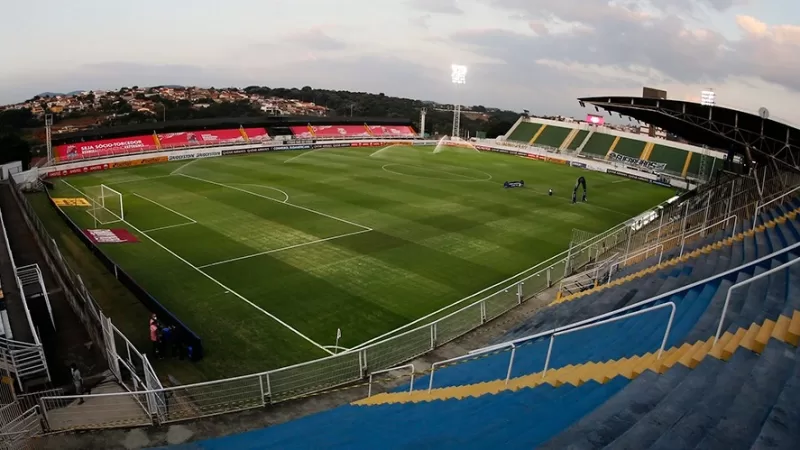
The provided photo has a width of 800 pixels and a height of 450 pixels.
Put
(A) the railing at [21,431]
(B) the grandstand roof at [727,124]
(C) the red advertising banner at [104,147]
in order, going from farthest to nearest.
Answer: (C) the red advertising banner at [104,147] < (B) the grandstand roof at [727,124] < (A) the railing at [21,431]

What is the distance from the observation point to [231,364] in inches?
624

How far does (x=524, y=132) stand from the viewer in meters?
76.0

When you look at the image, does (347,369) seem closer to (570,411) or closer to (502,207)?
(570,411)

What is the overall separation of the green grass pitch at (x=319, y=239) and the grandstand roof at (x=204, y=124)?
294 inches

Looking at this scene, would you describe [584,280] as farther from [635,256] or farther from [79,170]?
[79,170]

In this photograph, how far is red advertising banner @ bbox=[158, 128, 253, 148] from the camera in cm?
6016

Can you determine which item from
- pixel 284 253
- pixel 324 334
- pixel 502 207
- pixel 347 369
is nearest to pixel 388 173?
pixel 502 207

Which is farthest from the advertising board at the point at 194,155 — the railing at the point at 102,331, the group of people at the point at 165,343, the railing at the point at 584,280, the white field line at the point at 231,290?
the railing at the point at 584,280

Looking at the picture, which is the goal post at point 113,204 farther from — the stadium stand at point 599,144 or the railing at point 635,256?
the stadium stand at point 599,144

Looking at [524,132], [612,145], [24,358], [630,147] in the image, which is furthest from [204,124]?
[24,358]

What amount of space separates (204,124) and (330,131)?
17.8 metres

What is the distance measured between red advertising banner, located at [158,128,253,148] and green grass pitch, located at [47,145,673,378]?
23.1 ft

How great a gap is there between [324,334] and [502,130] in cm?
8051

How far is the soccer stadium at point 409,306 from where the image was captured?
293 inches
